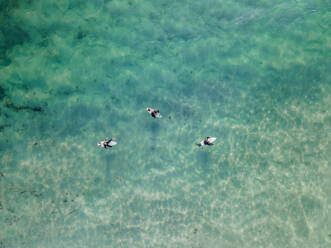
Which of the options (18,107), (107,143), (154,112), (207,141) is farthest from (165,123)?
(18,107)

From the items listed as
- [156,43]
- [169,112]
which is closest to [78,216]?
[169,112]

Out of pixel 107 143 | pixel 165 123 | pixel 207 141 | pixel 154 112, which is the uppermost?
pixel 154 112

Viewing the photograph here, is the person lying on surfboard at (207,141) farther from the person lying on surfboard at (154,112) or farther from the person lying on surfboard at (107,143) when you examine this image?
the person lying on surfboard at (107,143)

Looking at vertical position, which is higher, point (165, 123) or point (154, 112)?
point (154, 112)

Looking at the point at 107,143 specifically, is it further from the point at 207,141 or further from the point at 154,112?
the point at 207,141

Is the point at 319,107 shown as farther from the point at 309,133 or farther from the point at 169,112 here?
the point at 169,112

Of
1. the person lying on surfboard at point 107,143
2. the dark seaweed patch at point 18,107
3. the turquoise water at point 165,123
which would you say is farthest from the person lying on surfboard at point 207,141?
the dark seaweed patch at point 18,107

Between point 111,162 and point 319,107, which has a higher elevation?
point 319,107

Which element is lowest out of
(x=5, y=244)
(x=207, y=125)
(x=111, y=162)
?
(x=5, y=244)
